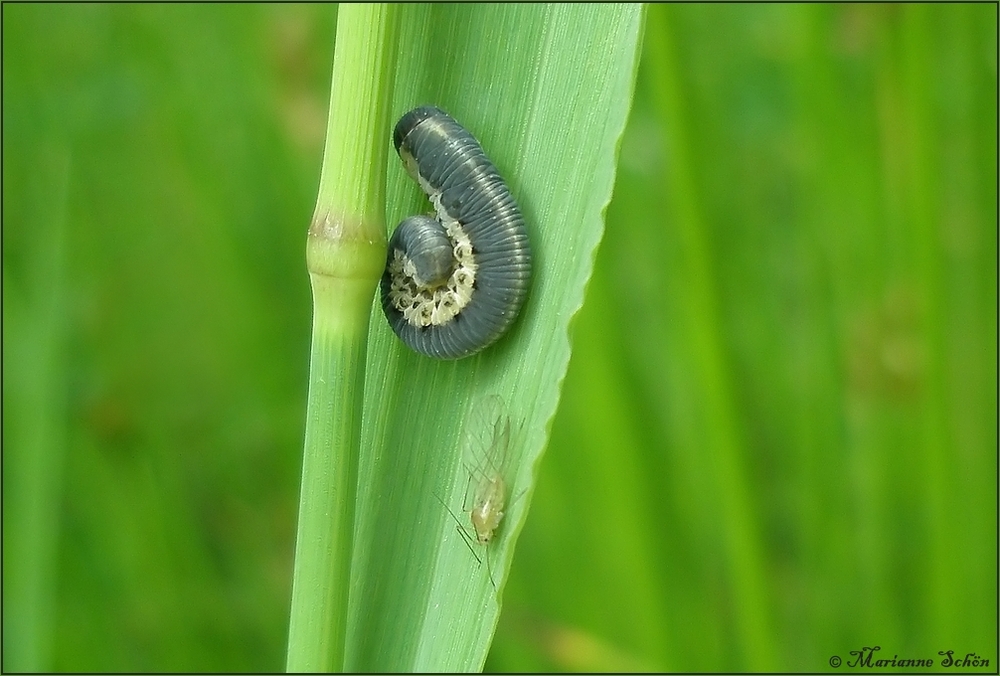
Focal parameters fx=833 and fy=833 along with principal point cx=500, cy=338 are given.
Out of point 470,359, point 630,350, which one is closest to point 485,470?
point 470,359

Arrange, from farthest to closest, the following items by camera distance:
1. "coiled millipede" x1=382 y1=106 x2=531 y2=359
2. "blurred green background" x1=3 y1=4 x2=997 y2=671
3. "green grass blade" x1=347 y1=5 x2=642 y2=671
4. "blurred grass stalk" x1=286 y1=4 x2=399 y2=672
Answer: "blurred green background" x1=3 y1=4 x2=997 y2=671 → "coiled millipede" x1=382 y1=106 x2=531 y2=359 → "green grass blade" x1=347 y1=5 x2=642 y2=671 → "blurred grass stalk" x1=286 y1=4 x2=399 y2=672

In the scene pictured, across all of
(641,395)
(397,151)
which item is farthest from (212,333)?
(397,151)

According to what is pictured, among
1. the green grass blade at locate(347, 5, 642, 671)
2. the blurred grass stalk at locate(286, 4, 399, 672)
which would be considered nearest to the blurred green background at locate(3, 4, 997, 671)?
the green grass blade at locate(347, 5, 642, 671)

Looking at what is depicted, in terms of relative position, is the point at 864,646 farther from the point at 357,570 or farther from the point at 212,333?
the point at 212,333

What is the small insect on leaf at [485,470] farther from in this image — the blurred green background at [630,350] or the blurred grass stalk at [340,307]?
the blurred green background at [630,350]

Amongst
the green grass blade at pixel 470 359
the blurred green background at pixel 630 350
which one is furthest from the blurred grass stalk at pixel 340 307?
the blurred green background at pixel 630 350

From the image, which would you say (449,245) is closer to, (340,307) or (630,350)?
(340,307)

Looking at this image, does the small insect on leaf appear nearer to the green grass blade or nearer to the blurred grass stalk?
the green grass blade
